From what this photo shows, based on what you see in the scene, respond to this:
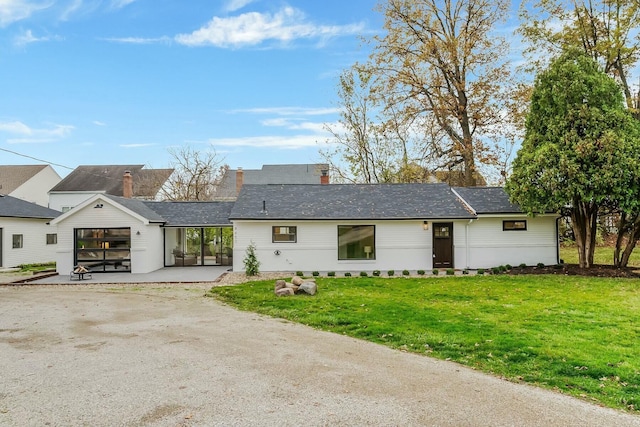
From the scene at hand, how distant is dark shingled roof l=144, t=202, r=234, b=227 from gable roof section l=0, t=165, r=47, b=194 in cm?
2369

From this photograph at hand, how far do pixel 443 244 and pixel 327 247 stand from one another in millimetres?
5103

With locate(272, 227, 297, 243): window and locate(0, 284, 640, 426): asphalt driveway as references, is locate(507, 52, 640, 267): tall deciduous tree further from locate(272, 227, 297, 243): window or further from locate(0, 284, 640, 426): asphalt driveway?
locate(0, 284, 640, 426): asphalt driveway

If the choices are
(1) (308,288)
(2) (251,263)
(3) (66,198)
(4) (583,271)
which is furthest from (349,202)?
(3) (66,198)

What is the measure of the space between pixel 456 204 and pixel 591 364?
1308 cm

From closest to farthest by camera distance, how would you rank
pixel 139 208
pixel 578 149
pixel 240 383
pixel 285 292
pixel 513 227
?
pixel 240 383, pixel 285 292, pixel 578 149, pixel 513 227, pixel 139 208

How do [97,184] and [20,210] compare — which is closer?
[20,210]

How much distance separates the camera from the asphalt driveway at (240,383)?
411 cm

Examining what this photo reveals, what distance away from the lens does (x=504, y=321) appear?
8.07 m

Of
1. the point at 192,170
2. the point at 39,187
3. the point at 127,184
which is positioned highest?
the point at 192,170

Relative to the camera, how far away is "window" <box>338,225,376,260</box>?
1762 cm

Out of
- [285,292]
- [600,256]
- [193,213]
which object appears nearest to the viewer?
[285,292]

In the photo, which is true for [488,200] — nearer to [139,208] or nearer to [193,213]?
[193,213]

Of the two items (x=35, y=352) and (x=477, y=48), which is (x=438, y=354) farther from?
(x=477, y=48)

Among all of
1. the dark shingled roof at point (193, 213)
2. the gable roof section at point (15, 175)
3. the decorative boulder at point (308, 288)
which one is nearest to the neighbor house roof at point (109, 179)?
the gable roof section at point (15, 175)
